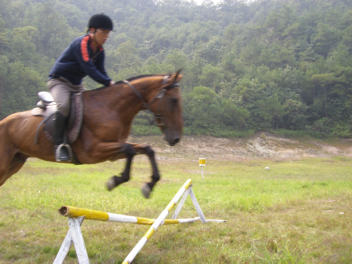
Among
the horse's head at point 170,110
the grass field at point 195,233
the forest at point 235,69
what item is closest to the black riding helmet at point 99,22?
the horse's head at point 170,110

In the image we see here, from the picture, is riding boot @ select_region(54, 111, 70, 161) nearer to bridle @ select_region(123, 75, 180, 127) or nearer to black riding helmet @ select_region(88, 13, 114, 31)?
bridle @ select_region(123, 75, 180, 127)

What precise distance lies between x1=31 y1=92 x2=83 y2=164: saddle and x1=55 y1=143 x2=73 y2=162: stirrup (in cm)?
5

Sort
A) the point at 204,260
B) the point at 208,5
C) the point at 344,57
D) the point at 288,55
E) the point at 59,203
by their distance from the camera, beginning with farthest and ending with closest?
the point at 208,5 < the point at 288,55 < the point at 344,57 < the point at 59,203 < the point at 204,260

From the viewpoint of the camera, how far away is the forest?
152ft

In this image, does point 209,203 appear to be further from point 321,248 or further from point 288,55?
point 288,55

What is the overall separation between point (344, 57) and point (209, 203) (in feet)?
238

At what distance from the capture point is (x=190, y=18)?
154750mm

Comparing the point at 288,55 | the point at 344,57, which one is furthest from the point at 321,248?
the point at 288,55

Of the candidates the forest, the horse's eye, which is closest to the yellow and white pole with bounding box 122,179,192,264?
the horse's eye

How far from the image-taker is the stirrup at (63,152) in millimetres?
4125

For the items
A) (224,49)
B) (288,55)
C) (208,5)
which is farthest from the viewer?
(208,5)

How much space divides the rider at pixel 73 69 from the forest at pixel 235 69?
3081 cm

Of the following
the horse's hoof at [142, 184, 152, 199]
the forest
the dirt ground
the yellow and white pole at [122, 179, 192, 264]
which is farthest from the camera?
the forest

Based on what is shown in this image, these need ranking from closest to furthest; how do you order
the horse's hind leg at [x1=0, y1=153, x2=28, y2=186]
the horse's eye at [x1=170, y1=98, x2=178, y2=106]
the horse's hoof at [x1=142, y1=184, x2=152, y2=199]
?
1. the horse's hoof at [x1=142, y1=184, x2=152, y2=199]
2. the horse's eye at [x1=170, y1=98, x2=178, y2=106]
3. the horse's hind leg at [x1=0, y1=153, x2=28, y2=186]
